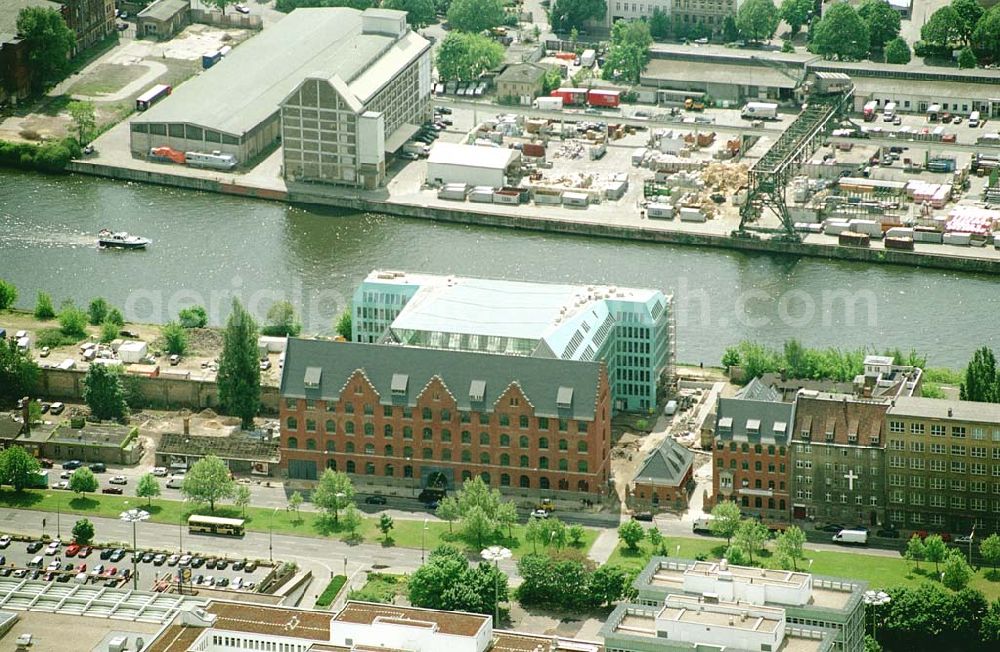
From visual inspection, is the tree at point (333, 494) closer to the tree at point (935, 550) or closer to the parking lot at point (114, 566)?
the parking lot at point (114, 566)

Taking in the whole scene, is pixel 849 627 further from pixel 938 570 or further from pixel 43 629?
pixel 43 629

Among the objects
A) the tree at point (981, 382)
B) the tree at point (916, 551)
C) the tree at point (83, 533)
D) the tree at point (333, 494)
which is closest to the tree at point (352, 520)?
the tree at point (333, 494)

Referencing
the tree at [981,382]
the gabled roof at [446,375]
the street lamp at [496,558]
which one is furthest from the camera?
the tree at [981,382]

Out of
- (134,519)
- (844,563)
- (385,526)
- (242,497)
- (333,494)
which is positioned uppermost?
(134,519)

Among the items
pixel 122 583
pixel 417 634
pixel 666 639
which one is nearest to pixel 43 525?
pixel 122 583

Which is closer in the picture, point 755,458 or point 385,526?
point 385,526

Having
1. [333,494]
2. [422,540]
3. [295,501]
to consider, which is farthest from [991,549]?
[295,501]

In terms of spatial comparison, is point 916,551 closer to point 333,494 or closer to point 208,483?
point 333,494

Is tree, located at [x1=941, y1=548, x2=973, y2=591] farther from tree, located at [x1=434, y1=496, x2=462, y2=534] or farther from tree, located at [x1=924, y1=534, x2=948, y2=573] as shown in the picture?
tree, located at [x1=434, y1=496, x2=462, y2=534]
